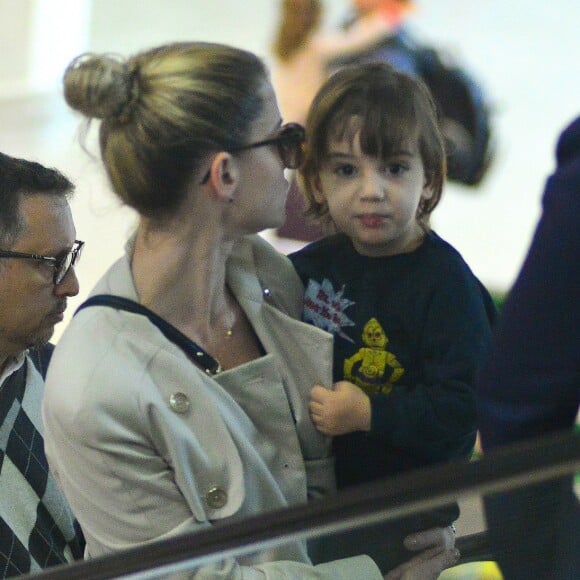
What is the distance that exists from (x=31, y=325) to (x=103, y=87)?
2.36 ft

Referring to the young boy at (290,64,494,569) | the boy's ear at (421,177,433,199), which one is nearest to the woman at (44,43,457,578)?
the young boy at (290,64,494,569)

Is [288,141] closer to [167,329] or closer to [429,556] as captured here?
[167,329]

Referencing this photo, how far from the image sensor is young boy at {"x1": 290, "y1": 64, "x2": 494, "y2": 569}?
2043 mm

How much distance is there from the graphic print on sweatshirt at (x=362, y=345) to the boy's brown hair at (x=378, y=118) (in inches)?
8.5

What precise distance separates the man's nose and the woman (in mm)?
548

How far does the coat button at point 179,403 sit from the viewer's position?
1874 mm

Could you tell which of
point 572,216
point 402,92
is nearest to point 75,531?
point 402,92

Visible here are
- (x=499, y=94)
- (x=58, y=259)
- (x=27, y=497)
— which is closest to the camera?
(x=27, y=497)

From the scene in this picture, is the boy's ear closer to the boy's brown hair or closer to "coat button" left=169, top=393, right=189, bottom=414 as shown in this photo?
the boy's brown hair

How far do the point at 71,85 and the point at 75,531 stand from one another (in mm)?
992

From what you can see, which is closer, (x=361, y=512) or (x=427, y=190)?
(x=361, y=512)

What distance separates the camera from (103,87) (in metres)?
1.87

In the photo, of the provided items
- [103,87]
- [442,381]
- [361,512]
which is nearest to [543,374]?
[361,512]

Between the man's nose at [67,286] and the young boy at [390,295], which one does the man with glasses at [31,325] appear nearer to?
the man's nose at [67,286]
